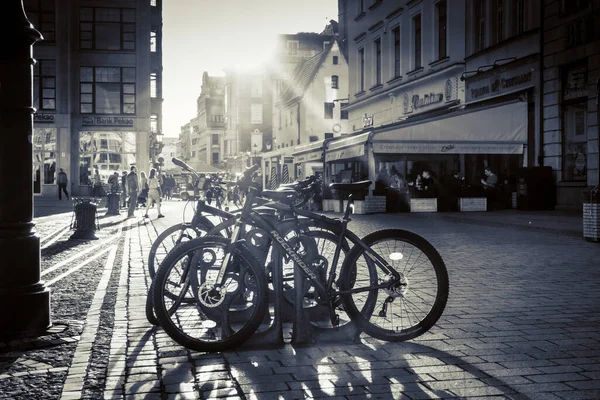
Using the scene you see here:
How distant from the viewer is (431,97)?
97.3 feet

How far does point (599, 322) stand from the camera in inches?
226

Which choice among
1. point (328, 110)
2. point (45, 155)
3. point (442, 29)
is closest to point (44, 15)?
point (45, 155)

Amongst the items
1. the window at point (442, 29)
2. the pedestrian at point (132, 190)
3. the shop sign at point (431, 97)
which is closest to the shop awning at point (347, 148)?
the shop sign at point (431, 97)

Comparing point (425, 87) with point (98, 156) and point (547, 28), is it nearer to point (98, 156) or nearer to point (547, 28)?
point (547, 28)

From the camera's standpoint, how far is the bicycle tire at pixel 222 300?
480cm

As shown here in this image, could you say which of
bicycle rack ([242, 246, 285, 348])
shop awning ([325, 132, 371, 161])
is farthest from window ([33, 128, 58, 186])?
bicycle rack ([242, 246, 285, 348])

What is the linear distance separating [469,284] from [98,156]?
39.6 m

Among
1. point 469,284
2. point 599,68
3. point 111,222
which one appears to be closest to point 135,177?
point 111,222

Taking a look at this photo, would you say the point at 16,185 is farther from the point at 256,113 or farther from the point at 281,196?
the point at 256,113

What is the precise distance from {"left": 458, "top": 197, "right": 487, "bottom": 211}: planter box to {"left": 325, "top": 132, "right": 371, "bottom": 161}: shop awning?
3835 mm

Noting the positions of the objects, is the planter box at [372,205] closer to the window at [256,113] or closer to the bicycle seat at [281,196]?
the bicycle seat at [281,196]

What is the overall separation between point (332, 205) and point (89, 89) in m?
25.1

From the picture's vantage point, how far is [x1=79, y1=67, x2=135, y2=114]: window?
45375mm

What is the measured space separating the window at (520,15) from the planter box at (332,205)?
27.3ft
